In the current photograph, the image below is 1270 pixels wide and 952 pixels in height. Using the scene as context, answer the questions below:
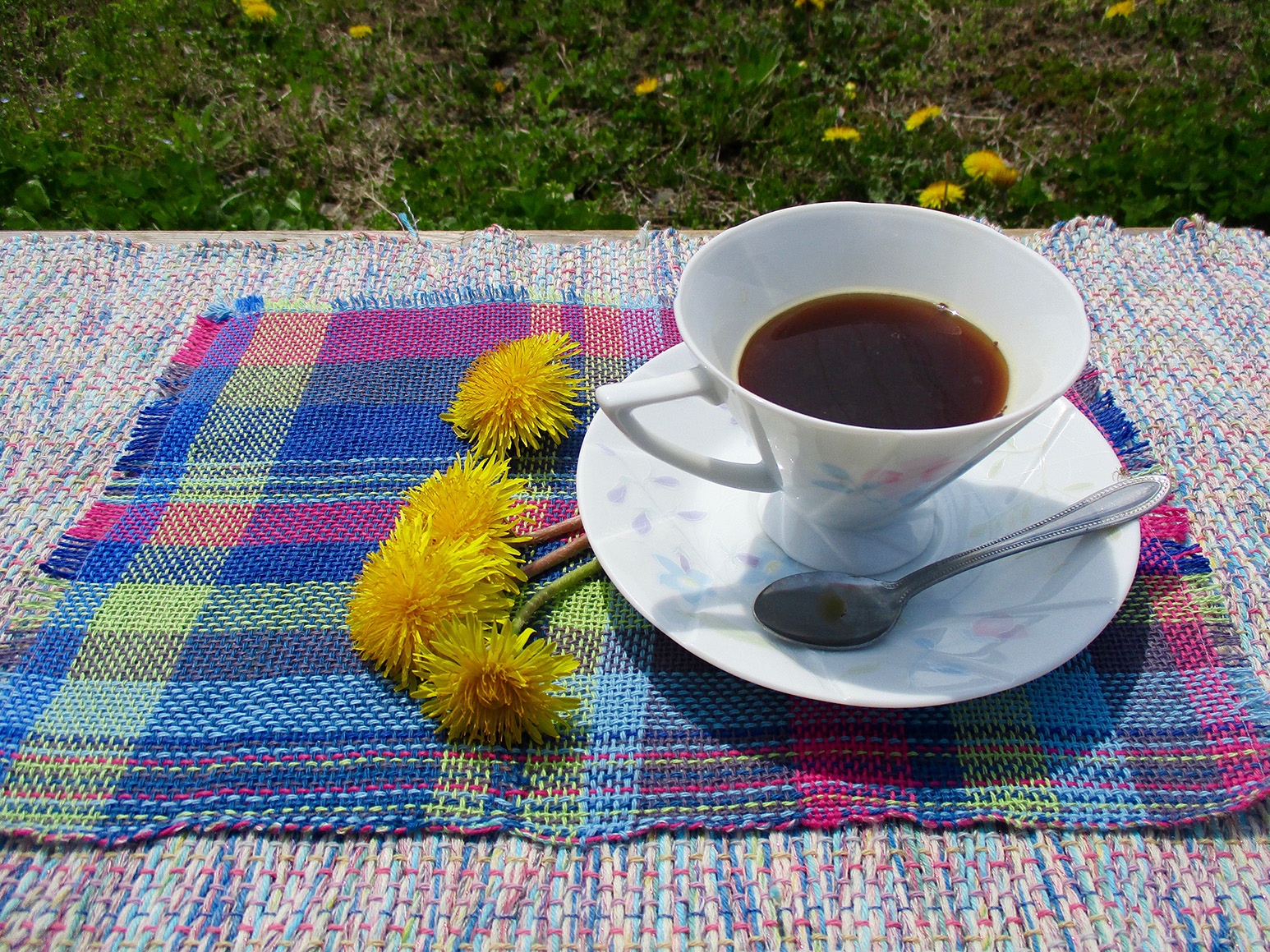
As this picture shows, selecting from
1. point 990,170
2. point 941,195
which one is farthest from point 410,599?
point 990,170

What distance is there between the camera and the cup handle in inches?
25.3

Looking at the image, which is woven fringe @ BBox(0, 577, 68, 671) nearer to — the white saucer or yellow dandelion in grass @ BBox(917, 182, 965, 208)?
the white saucer

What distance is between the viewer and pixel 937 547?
2.53ft

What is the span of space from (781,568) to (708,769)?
0.65ft

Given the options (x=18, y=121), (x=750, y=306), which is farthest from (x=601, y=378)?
(x=18, y=121)

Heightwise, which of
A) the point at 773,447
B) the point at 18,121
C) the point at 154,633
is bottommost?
the point at 18,121

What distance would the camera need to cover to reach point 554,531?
33.4 inches

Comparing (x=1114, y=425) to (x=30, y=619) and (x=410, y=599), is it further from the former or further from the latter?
(x=30, y=619)

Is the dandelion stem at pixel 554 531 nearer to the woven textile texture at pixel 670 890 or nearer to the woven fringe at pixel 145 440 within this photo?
the woven textile texture at pixel 670 890

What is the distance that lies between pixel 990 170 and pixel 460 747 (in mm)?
1563

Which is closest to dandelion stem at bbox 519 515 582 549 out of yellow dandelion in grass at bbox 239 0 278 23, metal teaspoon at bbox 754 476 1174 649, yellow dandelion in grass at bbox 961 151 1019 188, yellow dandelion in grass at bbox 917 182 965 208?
metal teaspoon at bbox 754 476 1174 649

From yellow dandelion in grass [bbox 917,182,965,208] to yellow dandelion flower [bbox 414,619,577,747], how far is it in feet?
4.29

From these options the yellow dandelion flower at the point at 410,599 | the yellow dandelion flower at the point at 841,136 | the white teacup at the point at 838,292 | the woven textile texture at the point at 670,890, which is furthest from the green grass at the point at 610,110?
the woven textile texture at the point at 670,890

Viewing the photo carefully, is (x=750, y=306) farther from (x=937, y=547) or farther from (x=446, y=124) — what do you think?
(x=446, y=124)
